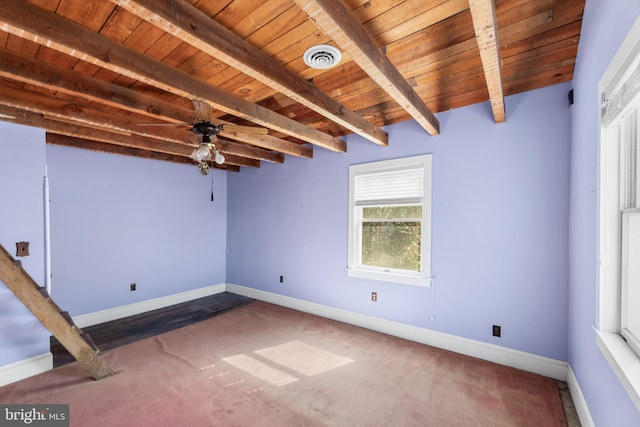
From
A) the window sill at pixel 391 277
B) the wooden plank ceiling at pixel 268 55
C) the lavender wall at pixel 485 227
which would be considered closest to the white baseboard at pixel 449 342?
the lavender wall at pixel 485 227

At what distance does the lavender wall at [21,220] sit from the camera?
2.56m

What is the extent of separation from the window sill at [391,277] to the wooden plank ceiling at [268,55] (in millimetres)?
1664

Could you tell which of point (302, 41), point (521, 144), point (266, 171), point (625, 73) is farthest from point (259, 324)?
point (625, 73)

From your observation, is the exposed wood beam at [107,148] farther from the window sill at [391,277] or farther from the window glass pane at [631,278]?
the window glass pane at [631,278]

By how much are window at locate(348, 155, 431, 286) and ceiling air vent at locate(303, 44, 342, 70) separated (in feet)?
5.71

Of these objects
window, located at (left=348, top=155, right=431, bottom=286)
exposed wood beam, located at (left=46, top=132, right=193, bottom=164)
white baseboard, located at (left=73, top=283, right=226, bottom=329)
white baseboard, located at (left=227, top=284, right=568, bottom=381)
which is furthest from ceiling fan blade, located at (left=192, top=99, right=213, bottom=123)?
white baseboard, located at (left=73, top=283, right=226, bottom=329)

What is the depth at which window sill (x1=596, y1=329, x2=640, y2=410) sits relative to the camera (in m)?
1.12

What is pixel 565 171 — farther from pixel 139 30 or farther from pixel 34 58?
pixel 34 58

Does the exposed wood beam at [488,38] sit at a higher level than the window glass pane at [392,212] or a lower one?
higher

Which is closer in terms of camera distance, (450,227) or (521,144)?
(521,144)

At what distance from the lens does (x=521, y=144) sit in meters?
2.72

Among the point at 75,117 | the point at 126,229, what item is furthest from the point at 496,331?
the point at 126,229

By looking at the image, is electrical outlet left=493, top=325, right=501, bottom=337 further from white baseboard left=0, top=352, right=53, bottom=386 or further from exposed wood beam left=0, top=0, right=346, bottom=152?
white baseboard left=0, top=352, right=53, bottom=386

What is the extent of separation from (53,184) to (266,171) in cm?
278
